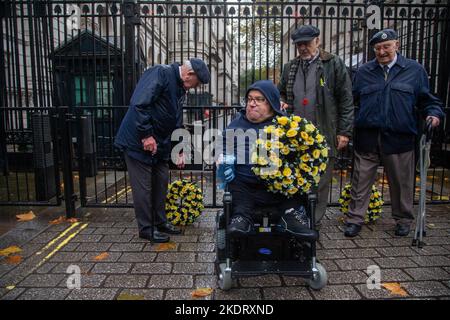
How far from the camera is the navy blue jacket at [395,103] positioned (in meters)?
4.08

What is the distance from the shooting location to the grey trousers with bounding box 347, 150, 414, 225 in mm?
4266

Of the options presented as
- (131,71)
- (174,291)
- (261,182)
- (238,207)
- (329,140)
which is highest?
(131,71)

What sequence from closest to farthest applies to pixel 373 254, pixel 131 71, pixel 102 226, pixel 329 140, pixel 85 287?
pixel 85 287 < pixel 373 254 < pixel 329 140 < pixel 102 226 < pixel 131 71

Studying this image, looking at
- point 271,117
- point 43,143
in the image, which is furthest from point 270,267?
point 43,143

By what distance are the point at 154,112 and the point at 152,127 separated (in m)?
0.18

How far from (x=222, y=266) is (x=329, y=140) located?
1934 mm

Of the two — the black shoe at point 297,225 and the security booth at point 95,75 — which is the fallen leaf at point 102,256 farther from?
the security booth at point 95,75

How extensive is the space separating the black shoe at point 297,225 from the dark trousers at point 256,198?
10 cm

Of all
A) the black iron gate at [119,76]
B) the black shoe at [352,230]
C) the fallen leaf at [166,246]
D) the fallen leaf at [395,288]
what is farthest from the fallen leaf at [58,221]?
the fallen leaf at [395,288]

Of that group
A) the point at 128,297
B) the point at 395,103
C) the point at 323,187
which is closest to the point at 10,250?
the point at 128,297

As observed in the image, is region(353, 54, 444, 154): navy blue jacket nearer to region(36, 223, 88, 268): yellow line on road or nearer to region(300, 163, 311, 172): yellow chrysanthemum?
region(300, 163, 311, 172): yellow chrysanthemum

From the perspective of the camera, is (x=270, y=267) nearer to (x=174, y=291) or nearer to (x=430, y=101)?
(x=174, y=291)

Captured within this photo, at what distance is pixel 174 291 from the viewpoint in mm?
3039

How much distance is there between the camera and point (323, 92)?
13.2 feet
